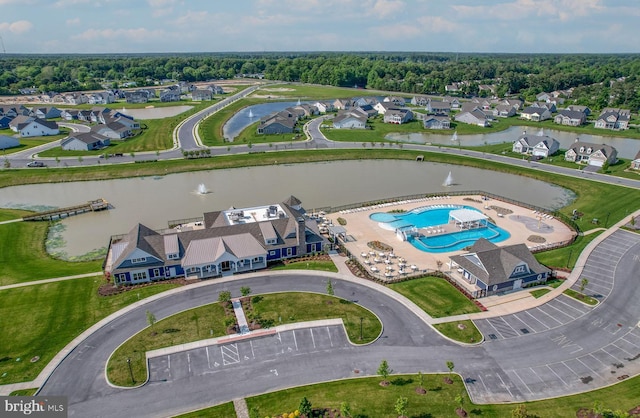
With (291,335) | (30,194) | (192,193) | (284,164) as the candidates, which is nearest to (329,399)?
(291,335)

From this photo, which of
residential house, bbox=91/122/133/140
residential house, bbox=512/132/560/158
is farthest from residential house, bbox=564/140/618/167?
residential house, bbox=91/122/133/140

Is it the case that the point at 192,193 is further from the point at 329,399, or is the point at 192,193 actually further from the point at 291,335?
the point at 329,399

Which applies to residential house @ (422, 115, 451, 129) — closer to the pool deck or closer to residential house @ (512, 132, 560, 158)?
residential house @ (512, 132, 560, 158)

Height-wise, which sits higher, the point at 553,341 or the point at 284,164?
the point at 284,164

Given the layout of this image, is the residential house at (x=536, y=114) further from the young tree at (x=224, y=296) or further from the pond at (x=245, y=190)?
the young tree at (x=224, y=296)

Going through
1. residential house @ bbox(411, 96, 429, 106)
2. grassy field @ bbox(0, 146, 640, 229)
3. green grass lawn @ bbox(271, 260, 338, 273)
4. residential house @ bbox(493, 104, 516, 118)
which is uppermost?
residential house @ bbox(411, 96, 429, 106)

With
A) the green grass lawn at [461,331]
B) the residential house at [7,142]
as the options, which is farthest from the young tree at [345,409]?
the residential house at [7,142]

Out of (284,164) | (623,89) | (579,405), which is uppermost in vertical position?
(623,89)

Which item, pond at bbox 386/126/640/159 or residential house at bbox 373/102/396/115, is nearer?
pond at bbox 386/126/640/159
